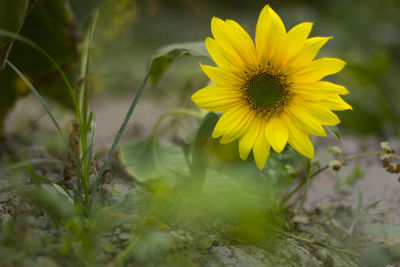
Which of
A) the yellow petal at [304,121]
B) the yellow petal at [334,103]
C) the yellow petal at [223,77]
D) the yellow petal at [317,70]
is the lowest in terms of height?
the yellow petal at [304,121]

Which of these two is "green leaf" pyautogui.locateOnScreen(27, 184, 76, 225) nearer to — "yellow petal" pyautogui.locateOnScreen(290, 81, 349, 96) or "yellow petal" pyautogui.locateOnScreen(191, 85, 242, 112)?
"yellow petal" pyautogui.locateOnScreen(191, 85, 242, 112)

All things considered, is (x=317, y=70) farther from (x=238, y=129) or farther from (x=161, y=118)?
(x=161, y=118)

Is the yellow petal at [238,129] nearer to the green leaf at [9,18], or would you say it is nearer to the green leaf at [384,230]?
the green leaf at [384,230]

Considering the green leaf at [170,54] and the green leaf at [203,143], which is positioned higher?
the green leaf at [170,54]

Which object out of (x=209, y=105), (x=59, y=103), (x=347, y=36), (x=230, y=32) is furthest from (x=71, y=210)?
(x=347, y=36)

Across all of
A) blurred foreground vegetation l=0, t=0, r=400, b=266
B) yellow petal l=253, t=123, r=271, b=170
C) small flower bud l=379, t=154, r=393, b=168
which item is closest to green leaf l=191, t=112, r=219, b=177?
blurred foreground vegetation l=0, t=0, r=400, b=266

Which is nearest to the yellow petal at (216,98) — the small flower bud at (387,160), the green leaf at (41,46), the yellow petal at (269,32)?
the yellow petal at (269,32)
